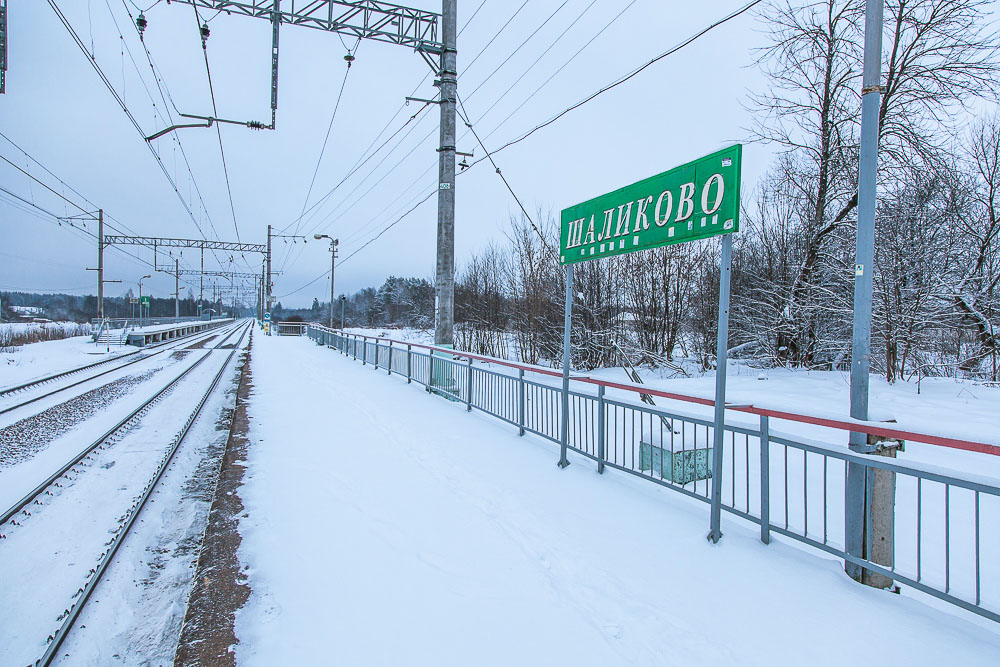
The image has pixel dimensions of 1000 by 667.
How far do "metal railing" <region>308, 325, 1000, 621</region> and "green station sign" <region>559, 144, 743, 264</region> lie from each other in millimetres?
1405

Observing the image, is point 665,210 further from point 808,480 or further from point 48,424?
point 48,424

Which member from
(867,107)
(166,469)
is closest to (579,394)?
(867,107)

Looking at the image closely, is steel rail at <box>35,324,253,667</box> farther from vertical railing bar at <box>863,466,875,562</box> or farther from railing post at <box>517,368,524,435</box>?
vertical railing bar at <box>863,466,875,562</box>

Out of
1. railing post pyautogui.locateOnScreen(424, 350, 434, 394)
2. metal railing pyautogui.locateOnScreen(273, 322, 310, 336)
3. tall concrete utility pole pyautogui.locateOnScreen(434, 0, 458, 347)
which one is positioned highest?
tall concrete utility pole pyautogui.locateOnScreen(434, 0, 458, 347)

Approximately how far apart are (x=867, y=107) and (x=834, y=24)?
49.1ft

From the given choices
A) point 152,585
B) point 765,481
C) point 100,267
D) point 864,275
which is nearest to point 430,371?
point 152,585

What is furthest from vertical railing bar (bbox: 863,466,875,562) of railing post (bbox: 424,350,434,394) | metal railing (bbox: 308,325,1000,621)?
railing post (bbox: 424,350,434,394)

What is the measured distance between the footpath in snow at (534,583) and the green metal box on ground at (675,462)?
25 cm

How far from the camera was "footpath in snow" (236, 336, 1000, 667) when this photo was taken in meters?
2.61

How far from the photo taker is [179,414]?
30.2 ft

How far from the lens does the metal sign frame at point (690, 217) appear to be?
141 inches

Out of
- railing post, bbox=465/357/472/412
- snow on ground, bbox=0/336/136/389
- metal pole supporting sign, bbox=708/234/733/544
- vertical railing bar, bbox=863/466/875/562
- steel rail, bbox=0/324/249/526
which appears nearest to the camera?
vertical railing bar, bbox=863/466/875/562

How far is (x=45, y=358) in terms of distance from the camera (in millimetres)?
20047

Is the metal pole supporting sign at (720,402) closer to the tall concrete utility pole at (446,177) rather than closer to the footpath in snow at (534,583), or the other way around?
the footpath in snow at (534,583)
